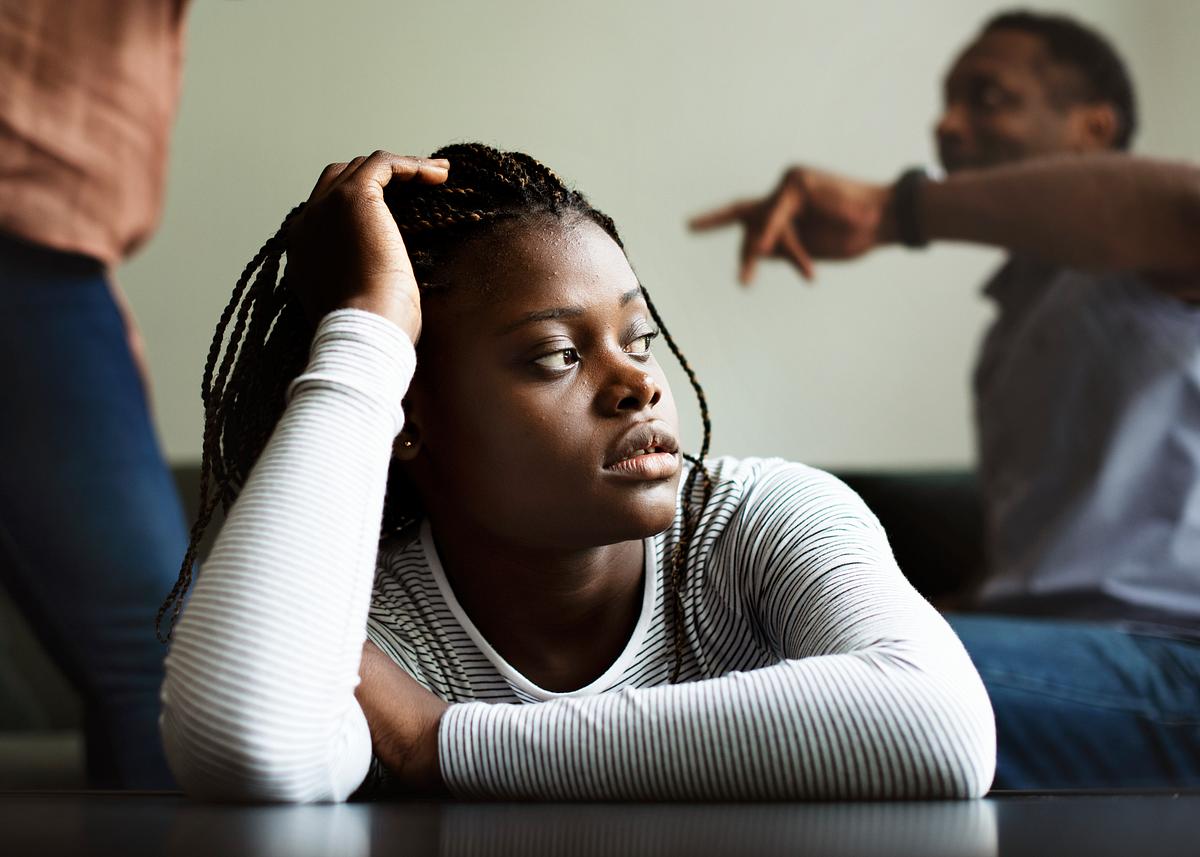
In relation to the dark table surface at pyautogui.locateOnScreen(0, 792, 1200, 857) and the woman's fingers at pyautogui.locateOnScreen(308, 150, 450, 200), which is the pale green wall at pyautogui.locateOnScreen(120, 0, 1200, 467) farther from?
the dark table surface at pyautogui.locateOnScreen(0, 792, 1200, 857)

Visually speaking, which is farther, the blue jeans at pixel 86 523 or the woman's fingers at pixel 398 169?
the blue jeans at pixel 86 523

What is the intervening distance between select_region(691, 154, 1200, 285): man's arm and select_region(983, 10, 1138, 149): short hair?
382mm

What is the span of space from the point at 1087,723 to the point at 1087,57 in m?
1.41

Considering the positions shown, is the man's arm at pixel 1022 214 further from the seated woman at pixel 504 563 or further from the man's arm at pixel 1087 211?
the seated woman at pixel 504 563

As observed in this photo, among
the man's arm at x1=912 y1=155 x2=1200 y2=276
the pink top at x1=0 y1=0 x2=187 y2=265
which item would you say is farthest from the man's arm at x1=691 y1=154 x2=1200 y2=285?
the pink top at x1=0 y1=0 x2=187 y2=265

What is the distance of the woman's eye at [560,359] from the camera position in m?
0.71

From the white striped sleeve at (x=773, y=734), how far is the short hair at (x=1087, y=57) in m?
1.75

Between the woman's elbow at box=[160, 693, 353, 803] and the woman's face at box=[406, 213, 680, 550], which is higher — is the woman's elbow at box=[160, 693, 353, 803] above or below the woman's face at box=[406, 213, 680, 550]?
below

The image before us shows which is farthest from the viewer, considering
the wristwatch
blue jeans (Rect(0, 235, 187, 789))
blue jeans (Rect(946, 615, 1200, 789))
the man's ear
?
the man's ear

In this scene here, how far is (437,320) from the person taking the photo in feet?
2.49

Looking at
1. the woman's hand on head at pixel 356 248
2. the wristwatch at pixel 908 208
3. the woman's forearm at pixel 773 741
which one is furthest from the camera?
the wristwatch at pixel 908 208

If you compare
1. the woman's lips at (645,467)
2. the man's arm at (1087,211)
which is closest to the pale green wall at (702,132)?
the man's arm at (1087,211)

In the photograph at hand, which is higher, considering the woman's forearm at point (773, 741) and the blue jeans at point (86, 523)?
the woman's forearm at point (773, 741)

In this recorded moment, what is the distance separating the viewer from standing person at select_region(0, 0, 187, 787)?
1.41 m
